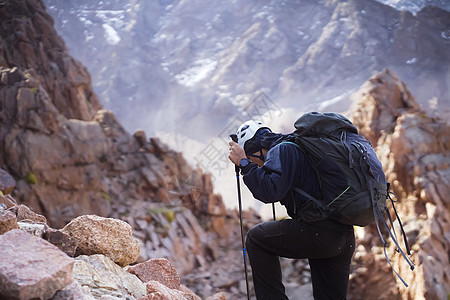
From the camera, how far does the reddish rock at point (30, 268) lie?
265 centimetres

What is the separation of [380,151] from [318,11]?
6684cm

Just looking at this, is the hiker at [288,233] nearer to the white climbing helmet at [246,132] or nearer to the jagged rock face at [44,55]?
the white climbing helmet at [246,132]

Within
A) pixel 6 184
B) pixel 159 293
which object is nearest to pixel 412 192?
pixel 6 184

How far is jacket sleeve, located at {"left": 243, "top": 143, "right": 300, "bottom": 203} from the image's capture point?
4030mm

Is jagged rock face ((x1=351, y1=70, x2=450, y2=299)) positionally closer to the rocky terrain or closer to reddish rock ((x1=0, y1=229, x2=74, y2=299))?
the rocky terrain

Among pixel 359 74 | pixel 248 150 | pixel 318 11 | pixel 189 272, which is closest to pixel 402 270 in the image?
pixel 189 272

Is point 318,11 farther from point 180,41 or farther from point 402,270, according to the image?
point 402,270

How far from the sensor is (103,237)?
15.9 ft

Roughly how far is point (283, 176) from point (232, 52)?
263 ft

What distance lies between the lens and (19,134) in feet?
60.3

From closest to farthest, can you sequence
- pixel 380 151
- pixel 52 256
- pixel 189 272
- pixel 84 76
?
pixel 52 256
pixel 380 151
pixel 189 272
pixel 84 76

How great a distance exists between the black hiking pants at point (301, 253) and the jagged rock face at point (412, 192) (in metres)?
11.0

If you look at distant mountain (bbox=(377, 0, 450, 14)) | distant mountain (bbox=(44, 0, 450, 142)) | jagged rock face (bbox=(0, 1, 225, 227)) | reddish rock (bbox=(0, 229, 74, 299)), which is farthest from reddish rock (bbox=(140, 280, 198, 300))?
distant mountain (bbox=(377, 0, 450, 14))

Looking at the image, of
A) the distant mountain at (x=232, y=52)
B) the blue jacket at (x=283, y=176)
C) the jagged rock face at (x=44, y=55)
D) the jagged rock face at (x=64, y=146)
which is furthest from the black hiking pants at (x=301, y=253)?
the distant mountain at (x=232, y=52)
